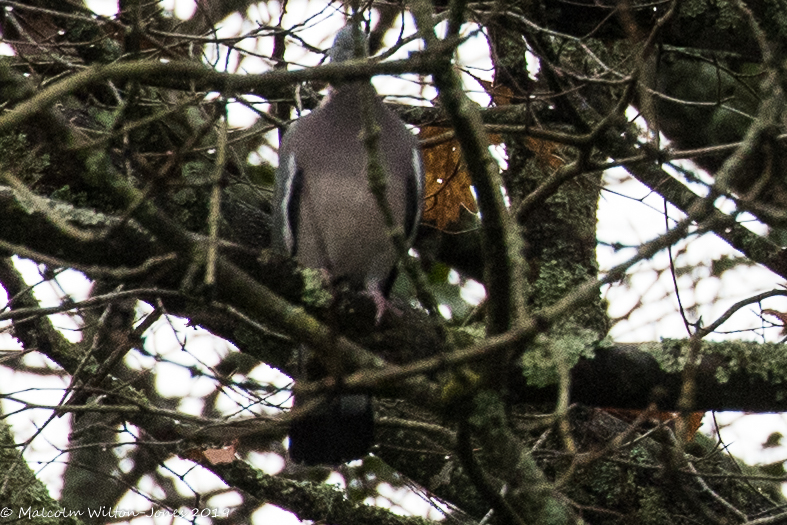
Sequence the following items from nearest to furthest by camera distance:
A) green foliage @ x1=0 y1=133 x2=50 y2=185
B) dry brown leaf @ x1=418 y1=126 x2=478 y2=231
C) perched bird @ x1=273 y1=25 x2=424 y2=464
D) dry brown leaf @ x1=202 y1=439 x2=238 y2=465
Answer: dry brown leaf @ x1=202 y1=439 x2=238 y2=465 → green foliage @ x1=0 y1=133 x2=50 y2=185 → perched bird @ x1=273 y1=25 x2=424 y2=464 → dry brown leaf @ x1=418 y1=126 x2=478 y2=231

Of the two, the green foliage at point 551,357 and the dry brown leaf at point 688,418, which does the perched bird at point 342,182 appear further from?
the dry brown leaf at point 688,418

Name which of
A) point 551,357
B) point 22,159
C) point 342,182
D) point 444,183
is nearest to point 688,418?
point 551,357

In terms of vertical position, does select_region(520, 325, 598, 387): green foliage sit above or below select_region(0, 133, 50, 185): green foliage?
below

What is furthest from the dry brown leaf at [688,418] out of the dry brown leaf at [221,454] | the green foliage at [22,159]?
the green foliage at [22,159]

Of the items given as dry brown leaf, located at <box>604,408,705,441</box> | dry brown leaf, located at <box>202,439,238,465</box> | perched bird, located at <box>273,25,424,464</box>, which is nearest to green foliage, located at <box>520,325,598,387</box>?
dry brown leaf, located at <box>604,408,705,441</box>

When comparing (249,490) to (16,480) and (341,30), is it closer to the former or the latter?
(16,480)

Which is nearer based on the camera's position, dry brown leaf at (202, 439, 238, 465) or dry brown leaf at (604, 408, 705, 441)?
dry brown leaf at (202, 439, 238, 465)

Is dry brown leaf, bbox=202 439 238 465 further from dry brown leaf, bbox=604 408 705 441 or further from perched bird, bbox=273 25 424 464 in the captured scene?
dry brown leaf, bbox=604 408 705 441

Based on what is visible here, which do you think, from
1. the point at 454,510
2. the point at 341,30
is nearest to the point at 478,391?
the point at 454,510

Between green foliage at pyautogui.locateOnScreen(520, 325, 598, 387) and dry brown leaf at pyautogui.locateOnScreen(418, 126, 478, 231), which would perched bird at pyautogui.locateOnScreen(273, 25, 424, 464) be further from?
green foliage at pyautogui.locateOnScreen(520, 325, 598, 387)

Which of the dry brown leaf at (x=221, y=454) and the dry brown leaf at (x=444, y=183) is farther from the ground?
the dry brown leaf at (x=444, y=183)

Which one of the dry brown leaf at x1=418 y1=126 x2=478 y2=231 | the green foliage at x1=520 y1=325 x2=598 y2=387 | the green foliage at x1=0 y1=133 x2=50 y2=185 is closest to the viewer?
the green foliage at x1=520 y1=325 x2=598 y2=387

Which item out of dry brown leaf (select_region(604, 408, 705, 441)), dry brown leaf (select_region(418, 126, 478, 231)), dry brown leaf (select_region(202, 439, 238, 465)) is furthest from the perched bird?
dry brown leaf (select_region(604, 408, 705, 441))

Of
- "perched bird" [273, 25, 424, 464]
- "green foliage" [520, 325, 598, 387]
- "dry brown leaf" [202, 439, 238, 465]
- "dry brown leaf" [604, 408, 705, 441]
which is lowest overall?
"dry brown leaf" [202, 439, 238, 465]
